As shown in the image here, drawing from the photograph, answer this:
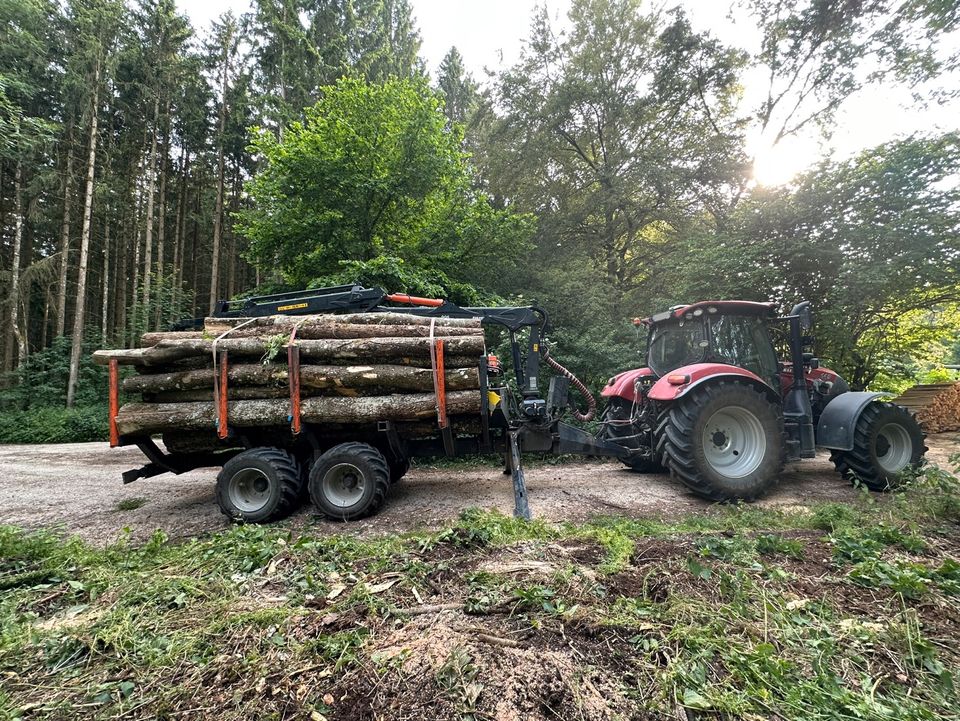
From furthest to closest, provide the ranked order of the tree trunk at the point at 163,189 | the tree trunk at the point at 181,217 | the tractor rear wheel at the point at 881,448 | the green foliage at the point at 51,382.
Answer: the tree trunk at the point at 181,217
the tree trunk at the point at 163,189
the green foliage at the point at 51,382
the tractor rear wheel at the point at 881,448

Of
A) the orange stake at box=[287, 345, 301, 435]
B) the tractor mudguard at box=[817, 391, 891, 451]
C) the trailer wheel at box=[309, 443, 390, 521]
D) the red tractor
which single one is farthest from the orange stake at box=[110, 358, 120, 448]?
the tractor mudguard at box=[817, 391, 891, 451]

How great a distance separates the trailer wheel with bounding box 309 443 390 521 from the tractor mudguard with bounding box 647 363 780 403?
10.4ft

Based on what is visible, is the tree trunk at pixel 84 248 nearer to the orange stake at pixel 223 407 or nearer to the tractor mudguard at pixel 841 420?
the orange stake at pixel 223 407

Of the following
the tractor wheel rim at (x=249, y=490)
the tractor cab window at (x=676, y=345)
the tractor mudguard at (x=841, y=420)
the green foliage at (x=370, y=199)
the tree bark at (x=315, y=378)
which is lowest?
the tractor wheel rim at (x=249, y=490)

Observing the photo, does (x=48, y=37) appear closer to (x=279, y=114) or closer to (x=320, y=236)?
(x=279, y=114)

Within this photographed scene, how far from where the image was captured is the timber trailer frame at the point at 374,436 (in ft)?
14.6

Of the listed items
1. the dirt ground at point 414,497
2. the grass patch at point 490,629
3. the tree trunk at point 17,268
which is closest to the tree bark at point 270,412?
the dirt ground at point 414,497

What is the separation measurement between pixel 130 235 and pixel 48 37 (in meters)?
6.54

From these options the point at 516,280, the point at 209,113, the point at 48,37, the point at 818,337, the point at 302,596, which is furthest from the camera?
the point at 209,113

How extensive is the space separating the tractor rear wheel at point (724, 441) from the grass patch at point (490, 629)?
1.56m

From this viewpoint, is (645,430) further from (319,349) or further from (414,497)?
(319,349)

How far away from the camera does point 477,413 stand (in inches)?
189

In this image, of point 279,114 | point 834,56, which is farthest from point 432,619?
point 834,56

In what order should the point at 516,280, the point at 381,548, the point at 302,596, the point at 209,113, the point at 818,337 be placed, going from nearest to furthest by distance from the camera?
the point at 302,596 < the point at 381,548 < the point at 818,337 < the point at 516,280 < the point at 209,113
